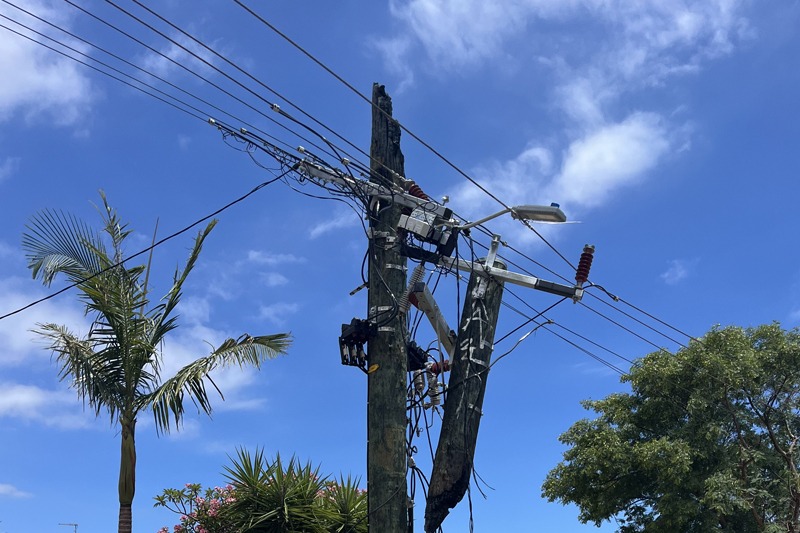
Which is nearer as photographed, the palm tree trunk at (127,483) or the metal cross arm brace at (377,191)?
the metal cross arm brace at (377,191)

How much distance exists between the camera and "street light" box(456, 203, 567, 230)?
10469 mm

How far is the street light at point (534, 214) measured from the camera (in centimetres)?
1047

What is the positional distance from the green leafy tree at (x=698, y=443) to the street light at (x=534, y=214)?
1635cm

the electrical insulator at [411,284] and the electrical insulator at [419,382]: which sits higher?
the electrical insulator at [411,284]

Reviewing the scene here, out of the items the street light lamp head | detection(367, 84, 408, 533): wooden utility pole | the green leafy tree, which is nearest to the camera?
detection(367, 84, 408, 533): wooden utility pole

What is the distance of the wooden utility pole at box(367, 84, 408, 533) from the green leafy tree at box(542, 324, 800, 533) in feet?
56.6

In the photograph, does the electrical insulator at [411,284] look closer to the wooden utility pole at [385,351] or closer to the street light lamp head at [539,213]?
the wooden utility pole at [385,351]

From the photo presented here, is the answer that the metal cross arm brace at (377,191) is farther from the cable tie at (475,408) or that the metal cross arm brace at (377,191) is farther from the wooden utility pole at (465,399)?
the cable tie at (475,408)

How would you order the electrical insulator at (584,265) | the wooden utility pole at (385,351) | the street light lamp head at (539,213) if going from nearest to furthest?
1. the wooden utility pole at (385,351)
2. the street light lamp head at (539,213)
3. the electrical insulator at (584,265)

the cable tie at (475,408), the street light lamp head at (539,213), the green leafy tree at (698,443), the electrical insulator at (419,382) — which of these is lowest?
the cable tie at (475,408)

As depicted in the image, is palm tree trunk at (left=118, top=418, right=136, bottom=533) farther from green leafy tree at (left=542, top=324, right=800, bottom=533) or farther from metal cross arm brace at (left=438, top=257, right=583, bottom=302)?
green leafy tree at (left=542, top=324, right=800, bottom=533)

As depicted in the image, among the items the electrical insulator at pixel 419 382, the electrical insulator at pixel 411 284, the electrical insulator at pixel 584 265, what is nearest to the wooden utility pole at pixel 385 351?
the electrical insulator at pixel 411 284

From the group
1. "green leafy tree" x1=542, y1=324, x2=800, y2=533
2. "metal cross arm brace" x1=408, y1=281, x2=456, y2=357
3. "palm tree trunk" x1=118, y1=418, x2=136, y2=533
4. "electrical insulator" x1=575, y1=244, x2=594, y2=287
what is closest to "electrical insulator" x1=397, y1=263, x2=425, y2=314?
"metal cross arm brace" x1=408, y1=281, x2=456, y2=357

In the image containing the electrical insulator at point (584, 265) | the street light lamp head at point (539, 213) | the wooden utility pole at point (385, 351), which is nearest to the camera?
the wooden utility pole at point (385, 351)
